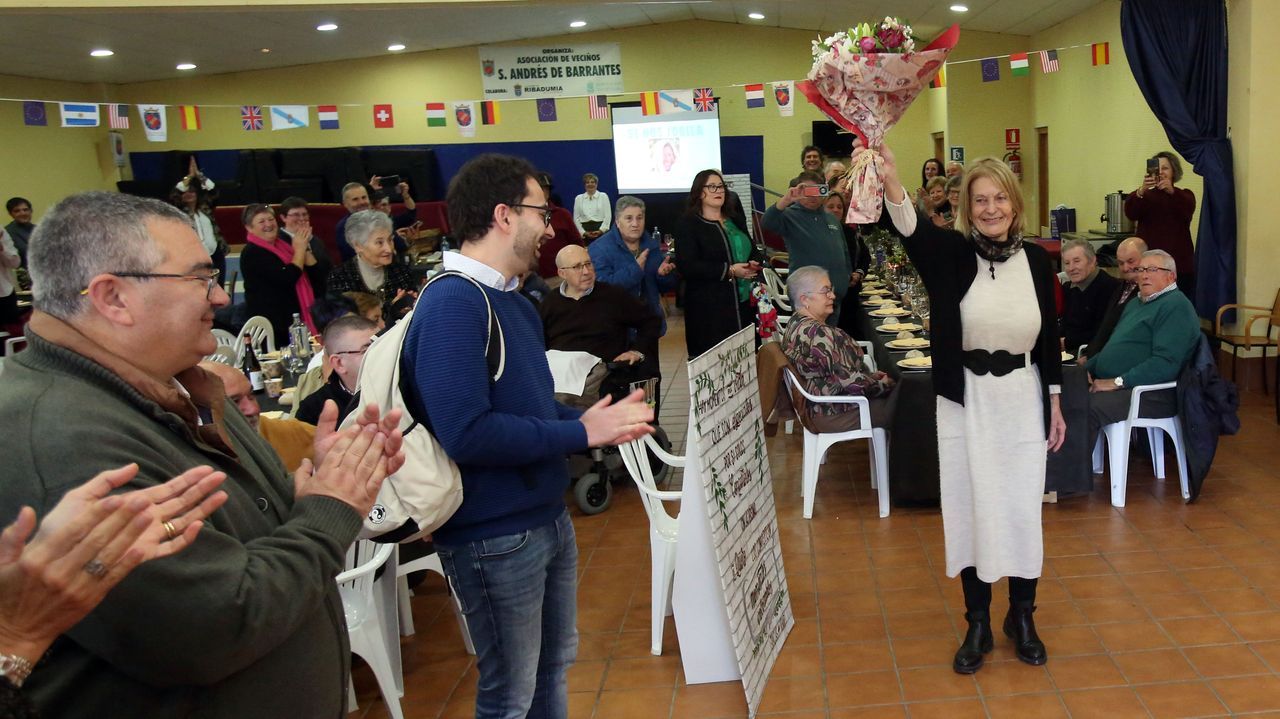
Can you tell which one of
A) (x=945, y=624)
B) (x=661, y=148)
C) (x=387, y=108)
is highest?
(x=387, y=108)

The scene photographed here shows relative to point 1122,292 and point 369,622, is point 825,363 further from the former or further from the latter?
point 369,622

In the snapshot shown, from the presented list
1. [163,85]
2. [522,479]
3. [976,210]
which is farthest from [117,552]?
[163,85]

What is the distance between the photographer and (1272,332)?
283 inches

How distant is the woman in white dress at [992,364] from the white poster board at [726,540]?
64 cm

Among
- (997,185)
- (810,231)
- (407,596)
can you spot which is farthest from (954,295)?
(810,231)

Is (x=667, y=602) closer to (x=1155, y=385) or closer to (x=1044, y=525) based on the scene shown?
(x=1044, y=525)

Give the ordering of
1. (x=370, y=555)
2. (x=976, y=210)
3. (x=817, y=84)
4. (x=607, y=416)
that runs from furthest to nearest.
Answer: (x=370, y=555)
(x=976, y=210)
(x=817, y=84)
(x=607, y=416)

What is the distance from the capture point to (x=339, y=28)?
39.9 ft

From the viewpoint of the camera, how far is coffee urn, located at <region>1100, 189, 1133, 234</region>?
9.28m

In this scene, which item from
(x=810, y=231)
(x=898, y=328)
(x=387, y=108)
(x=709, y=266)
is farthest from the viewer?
(x=387, y=108)

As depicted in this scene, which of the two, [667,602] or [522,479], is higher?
[522,479]

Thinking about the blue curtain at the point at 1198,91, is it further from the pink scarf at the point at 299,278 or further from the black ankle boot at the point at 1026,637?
the pink scarf at the point at 299,278

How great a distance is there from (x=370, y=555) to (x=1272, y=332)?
6510 millimetres

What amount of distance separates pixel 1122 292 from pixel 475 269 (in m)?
4.33
